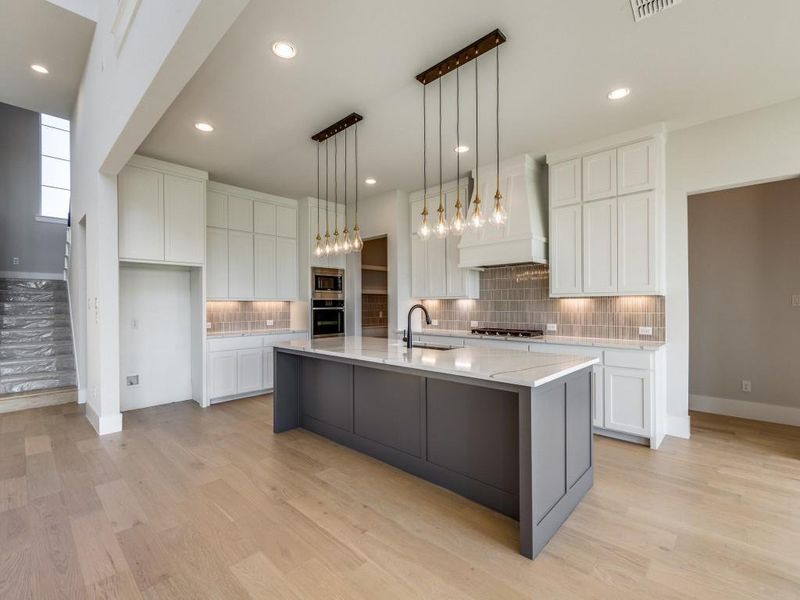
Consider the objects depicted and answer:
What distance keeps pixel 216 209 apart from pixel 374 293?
8.98 ft

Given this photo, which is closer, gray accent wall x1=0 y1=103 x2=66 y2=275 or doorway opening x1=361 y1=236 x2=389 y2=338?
doorway opening x1=361 y1=236 x2=389 y2=338

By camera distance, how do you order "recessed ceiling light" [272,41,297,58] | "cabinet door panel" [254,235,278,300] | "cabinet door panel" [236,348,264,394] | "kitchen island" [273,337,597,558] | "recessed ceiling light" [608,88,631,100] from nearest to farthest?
"kitchen island" [273,337,597,558] < "recessed ceiling light" [272,41,297,58] < "recessed ceiling light" [608,88,631,100] < "cabinet door panel" [236,348,264,394] < "cabinet door panel" [254,235,278,300]

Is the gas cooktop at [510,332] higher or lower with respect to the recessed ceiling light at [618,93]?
lower

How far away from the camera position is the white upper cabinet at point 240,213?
17.5ft

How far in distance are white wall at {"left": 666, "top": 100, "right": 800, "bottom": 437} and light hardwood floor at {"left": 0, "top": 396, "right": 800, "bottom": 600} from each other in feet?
2.62

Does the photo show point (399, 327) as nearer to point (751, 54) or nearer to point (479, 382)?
point (479, 382)

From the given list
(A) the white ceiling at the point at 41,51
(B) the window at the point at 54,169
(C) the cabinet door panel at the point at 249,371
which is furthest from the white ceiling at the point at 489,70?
(B) the window at the point at 54,169

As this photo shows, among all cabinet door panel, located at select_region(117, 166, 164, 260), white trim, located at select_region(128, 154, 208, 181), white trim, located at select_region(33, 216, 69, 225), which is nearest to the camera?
cabinet door panel, located at select_region(117, 166, 164, 260)

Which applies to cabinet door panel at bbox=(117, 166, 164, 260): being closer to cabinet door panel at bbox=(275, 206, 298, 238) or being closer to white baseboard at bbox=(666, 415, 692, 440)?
cabinet door panel at bbox=(275, 206, 298, 238)

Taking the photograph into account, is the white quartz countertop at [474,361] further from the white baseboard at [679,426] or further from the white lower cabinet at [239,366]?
the white lower cabinet at [239,366]

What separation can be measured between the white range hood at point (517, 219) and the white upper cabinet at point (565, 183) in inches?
9.5

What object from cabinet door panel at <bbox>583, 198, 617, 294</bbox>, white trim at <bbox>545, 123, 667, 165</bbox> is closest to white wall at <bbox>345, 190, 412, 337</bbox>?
Result: white trim at <bbox>545, 123, 667, 165</bbox>

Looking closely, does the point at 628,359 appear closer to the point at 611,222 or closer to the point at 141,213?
the point at 611,222

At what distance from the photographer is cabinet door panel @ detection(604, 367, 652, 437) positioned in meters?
3.40
